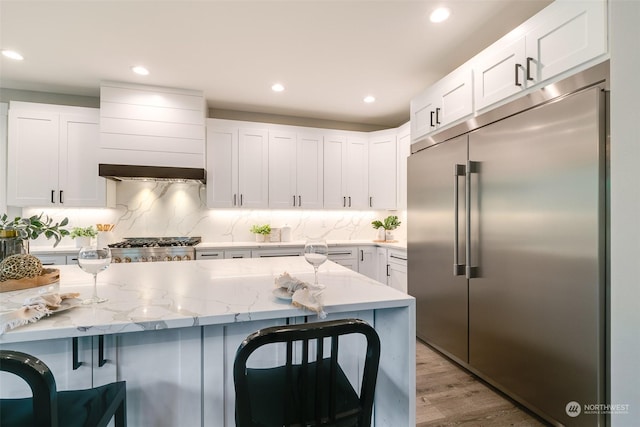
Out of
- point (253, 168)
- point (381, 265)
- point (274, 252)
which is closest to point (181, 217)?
point (253, 168)

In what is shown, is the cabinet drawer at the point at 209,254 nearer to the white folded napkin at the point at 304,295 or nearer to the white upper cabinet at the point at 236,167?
the white upper cabinet at the point at 236,167

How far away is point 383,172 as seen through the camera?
4.11m

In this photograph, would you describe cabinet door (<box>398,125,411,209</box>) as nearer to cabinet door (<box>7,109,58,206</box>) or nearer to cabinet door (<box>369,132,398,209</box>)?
cabinet door (<box>369,132,398,209</box>)

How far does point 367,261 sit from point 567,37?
2.95m

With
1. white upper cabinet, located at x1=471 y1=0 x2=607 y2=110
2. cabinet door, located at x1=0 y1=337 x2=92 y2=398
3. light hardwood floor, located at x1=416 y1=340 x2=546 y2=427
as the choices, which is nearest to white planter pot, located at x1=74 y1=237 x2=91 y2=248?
cabinet door, located at x1=0 y1=337 x2=92 y2=398

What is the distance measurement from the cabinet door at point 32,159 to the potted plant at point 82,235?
0.40m

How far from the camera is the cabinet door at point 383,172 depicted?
4.00 metres

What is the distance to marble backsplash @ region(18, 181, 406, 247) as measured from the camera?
3584mm

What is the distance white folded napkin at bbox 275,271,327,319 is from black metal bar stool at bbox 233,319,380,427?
169mm

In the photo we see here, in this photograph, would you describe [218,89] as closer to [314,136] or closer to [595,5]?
[314,136]

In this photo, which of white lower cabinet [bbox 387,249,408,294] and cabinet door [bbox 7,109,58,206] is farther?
white lower cabinet [bbox 387,249,408,294]

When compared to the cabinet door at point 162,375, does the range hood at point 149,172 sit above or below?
above

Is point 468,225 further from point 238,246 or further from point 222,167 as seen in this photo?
point 222,167

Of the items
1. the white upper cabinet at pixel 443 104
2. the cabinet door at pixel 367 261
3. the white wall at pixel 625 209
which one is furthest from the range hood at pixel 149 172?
the white wall at pixel 625 209
